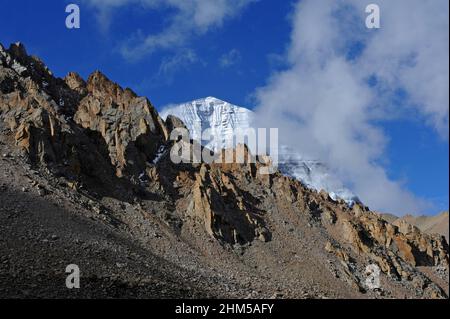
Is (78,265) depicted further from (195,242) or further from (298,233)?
(298,233)

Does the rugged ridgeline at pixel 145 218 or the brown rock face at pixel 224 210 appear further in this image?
the brown rock face at pixel 224 210

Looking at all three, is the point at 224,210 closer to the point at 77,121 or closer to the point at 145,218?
the point at 145,218

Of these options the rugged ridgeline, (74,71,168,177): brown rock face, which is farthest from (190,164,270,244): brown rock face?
(74,71,168,177): brown rock face

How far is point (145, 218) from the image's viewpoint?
6938 cm

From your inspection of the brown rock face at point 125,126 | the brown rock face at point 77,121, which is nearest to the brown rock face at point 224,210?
the brown rock face at point 125,126

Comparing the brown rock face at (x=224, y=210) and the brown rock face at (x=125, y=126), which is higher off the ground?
the brown rock face at (x=125, y=126)

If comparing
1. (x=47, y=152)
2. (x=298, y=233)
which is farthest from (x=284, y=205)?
(x=47, y=152)

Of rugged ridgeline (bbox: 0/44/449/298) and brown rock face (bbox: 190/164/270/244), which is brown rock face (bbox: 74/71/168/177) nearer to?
rugged ridgeline (bbox: 0/44/449/298)

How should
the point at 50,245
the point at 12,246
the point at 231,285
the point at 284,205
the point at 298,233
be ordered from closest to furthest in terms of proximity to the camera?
the point at 12,246 → the point at 50,245 → the point at 231,285 → the point at 298,233 → the point at 284,205

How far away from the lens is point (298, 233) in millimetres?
84438

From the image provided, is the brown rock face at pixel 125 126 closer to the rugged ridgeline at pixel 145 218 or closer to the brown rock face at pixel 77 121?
the brown rock face at pixel 77 121

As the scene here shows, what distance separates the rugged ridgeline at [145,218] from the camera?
1852 inches

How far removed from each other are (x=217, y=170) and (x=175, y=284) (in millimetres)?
45727

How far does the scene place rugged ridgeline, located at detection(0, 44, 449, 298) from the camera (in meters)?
47.0
